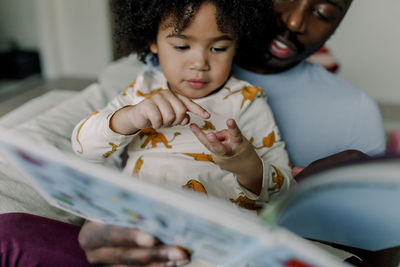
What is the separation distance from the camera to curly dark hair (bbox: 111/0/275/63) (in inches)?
27.9

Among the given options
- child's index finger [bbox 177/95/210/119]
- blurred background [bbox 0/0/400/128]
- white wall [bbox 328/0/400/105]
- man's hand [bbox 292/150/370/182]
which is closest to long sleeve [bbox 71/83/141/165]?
child's index finger [bbox 177/95/210/119]

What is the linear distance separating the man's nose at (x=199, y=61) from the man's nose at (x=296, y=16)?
10.4 inches

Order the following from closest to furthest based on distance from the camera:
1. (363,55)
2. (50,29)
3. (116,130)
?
(116,130) < (363,55) < (50,29)

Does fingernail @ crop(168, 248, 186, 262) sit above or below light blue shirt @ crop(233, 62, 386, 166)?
below

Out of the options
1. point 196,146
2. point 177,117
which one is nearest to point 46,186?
point 177,117

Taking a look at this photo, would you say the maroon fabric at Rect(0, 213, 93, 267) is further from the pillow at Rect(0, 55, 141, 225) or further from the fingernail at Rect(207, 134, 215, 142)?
the fingernail at Rect(207, 134, 215, 142)

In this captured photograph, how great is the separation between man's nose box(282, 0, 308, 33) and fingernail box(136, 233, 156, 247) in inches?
24.0

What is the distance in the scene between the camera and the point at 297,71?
968mm

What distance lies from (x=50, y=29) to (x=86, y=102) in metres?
2.26

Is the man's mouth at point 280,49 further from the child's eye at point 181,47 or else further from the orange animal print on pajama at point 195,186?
the orange animal print on pajama at point 195,186

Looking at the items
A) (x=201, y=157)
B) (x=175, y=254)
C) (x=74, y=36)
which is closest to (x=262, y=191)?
(x=201, y=157)

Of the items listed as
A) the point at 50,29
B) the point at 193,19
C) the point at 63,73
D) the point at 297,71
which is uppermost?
the point at 193,19

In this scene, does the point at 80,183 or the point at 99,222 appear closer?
the point at 80,183

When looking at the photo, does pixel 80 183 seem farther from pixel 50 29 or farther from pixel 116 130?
pixel 50 29
